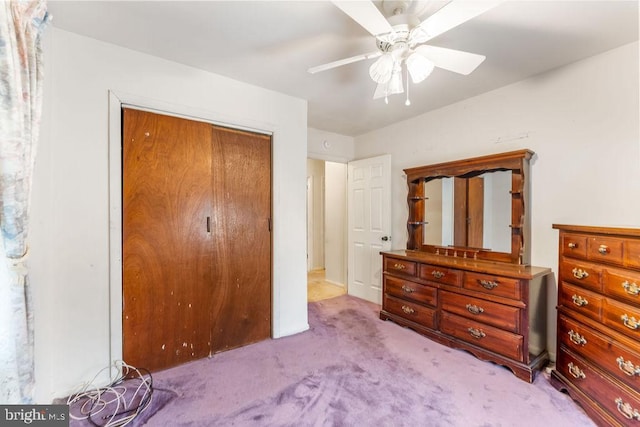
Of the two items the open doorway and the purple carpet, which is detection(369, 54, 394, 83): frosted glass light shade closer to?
the purple carpet

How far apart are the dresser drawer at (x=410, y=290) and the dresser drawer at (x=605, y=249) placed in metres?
1.16

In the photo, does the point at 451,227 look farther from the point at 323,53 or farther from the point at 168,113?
the point at 168,113

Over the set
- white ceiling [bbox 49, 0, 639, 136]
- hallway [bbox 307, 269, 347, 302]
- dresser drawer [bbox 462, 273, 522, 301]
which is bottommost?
hallway [bbox 307, 269, 347, 302]

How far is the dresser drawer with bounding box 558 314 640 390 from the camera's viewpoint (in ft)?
4.52

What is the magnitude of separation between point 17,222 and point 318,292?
3.51 meters

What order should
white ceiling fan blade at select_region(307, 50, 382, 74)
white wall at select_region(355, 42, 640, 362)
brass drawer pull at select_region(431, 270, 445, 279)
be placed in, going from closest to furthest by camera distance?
white ceiling fan blade at select_region(307, 50, 382, 74) → white wall at select_region(355, 42, 640, 362) → brass drawer pull at select_region(431, 270, 445, 279)

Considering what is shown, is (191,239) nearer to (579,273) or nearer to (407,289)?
Result: (407,289)

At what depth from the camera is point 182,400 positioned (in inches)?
69.9

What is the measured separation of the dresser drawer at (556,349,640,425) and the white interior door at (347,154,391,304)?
6.46 ft

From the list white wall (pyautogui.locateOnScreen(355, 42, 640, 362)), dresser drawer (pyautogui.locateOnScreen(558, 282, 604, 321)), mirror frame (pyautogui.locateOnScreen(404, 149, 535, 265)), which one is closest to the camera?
dresser drawer (pyautogui.locateOnScreen(558, 282, 604, 321))

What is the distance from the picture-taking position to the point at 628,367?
139 cm

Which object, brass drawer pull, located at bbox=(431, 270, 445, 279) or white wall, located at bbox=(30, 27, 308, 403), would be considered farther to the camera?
brass drawer pull, located at bbox=(431, 270, 445, 279)

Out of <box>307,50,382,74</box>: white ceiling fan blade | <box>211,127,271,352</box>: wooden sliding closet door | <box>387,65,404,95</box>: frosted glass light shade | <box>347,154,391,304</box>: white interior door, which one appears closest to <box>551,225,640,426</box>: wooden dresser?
<box>387,65,404,95</box>: frosted glass light shade

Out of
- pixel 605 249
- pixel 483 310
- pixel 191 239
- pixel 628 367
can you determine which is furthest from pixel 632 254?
pixel 191 239
